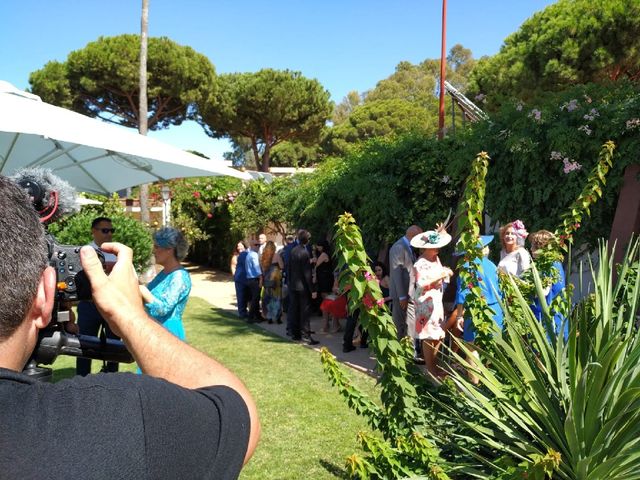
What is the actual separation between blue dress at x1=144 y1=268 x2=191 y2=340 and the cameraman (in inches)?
107

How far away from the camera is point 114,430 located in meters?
0.88

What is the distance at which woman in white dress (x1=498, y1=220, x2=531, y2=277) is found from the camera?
17.0 ft

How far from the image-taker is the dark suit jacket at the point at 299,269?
27.0 feet

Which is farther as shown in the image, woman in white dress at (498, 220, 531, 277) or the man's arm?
woman in white dress at (498, 220, 531, 277)

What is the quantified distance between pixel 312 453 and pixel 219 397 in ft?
11.7

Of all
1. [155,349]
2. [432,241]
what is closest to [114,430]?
[155,349]

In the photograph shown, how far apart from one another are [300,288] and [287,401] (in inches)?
116

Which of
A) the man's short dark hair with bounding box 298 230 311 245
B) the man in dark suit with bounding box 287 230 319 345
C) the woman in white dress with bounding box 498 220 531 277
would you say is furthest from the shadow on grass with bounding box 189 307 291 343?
the woman in white dress with bounding box 498 220 531 277

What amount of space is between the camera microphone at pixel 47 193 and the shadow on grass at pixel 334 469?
103 inches

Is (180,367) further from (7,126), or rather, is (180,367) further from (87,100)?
(87,100)

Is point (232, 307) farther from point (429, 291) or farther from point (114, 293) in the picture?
point (114, 293)

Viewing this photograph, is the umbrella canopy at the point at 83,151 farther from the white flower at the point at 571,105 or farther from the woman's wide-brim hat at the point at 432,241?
the white flower at the point at 571,105

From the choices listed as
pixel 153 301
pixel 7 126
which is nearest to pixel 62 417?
pixel 153 301

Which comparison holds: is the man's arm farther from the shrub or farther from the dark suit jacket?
the shrub
